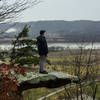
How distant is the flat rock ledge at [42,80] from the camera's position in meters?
14.9

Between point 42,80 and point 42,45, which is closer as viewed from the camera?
point 42,45

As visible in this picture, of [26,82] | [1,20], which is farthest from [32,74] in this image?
[1,20]

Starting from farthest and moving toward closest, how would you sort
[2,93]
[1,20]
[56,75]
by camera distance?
[56,75], [1,20], [2,93]

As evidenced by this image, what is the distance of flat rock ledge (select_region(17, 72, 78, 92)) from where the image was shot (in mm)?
14945

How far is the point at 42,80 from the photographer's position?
1520cm

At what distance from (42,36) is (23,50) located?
53.9 ft

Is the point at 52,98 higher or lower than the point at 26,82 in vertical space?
lower

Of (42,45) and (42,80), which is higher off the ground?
(42,45)

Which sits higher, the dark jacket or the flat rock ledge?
the dark jacket

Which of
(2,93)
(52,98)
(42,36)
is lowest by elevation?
(52,98)

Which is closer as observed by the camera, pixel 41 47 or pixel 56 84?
pixel 41 47

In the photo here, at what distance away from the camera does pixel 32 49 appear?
1200 inches

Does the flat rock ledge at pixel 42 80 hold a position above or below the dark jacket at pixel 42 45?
below

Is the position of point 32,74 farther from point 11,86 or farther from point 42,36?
point 11,86
